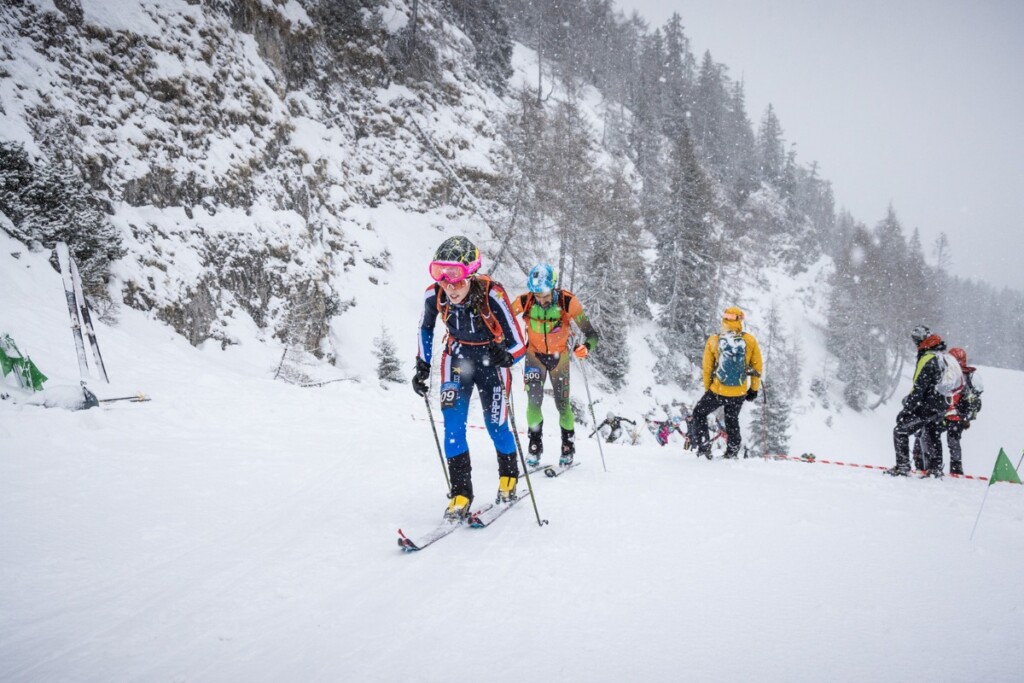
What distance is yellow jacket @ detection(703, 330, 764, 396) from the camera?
6.76 m

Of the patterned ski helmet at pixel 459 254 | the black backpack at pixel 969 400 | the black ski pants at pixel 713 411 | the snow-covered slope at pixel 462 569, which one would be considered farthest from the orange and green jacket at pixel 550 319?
the black backpack at pixel 969 400

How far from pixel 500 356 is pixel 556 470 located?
2.52 m

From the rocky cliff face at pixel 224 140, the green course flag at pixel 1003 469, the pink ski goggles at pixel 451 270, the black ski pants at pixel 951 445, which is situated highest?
the rocky cliff face at pixel 224 140

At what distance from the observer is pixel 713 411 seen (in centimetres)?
724

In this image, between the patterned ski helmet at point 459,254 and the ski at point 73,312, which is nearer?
the patterned ski helmet at point 459,254

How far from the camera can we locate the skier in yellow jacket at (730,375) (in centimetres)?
681

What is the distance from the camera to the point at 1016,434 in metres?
30.0

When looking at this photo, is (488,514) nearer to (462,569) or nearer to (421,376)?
(462,569)

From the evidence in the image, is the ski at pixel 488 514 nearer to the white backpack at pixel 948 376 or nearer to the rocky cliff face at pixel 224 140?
the white backpack at pixel 948 376

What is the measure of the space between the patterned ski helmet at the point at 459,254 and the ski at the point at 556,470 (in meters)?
2.96

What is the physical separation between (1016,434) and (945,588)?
40358mm

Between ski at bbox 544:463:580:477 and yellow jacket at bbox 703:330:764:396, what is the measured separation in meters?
2.48

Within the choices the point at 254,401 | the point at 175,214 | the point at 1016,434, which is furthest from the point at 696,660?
the point at 1016,434

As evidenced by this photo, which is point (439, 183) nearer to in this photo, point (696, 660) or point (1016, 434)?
point (696, 660)
